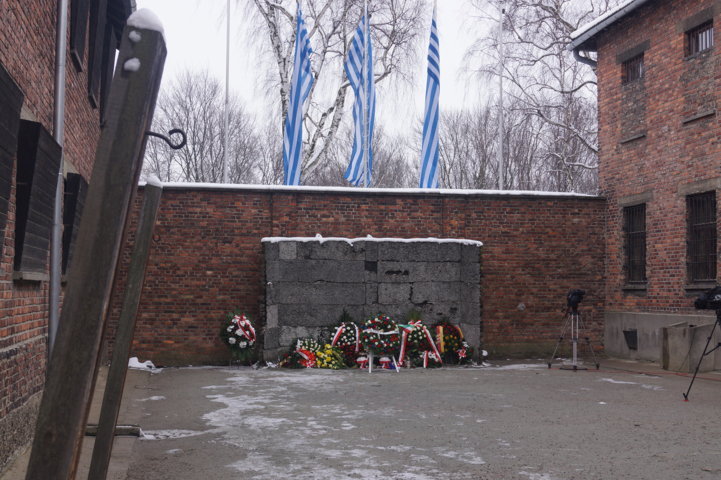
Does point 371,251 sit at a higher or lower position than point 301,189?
lower

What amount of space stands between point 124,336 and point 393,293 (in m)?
11.4

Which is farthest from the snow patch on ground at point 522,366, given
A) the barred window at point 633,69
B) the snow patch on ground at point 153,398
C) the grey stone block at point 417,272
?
the snow patch on ground at point 153,398

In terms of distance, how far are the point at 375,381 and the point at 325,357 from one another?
228cm

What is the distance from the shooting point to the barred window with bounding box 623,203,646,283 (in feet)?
52.5

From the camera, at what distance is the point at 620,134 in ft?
54.7

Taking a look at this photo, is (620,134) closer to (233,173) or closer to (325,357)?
(325,357)

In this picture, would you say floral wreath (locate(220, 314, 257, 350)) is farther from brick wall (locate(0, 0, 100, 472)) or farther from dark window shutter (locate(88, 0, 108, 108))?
brick wall (locate(0, 0, 100, 472))

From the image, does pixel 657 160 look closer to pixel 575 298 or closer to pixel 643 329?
pixel 643 329

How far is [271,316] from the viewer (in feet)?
47.3

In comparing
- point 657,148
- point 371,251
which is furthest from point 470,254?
point 657,148

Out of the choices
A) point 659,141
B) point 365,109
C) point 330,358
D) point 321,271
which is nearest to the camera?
point 330,358

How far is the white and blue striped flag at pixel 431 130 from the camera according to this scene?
1950 centimetres

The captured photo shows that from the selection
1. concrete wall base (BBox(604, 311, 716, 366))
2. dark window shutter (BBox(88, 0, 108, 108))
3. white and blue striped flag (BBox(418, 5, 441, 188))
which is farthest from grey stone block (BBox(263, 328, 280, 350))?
concrete wall base (BBox(604, 311, 716, 366))

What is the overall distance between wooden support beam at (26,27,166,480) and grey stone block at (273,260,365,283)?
12734mm
